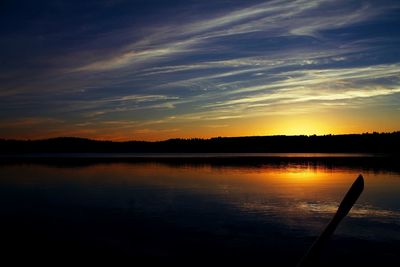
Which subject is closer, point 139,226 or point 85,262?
point 85,262

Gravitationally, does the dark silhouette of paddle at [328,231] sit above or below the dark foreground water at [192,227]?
above

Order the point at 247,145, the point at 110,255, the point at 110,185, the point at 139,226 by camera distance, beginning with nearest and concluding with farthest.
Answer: the point at 110,255 < the point at 139,226 < the point at 110,185 < the point at 247,145

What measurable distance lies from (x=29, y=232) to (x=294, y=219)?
9.78 m

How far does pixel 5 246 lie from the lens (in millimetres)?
11562

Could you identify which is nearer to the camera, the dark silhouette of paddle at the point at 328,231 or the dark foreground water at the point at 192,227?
the dark silhouette of paddle at the point at 328,231

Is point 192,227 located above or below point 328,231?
below

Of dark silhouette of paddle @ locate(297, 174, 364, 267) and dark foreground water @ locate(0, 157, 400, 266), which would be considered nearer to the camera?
dark silhouette of paddle @ locate(297, 174, 364, 267)

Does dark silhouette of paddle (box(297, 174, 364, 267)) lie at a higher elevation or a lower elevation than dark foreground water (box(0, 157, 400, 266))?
higher

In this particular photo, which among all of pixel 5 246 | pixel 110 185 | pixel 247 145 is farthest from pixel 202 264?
pixel 247 145

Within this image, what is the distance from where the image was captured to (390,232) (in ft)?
43.9

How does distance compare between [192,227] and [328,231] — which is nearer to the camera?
[328,231]

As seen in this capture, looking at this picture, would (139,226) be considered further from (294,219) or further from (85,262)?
(294,219)

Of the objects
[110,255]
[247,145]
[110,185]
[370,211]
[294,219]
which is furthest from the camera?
[247,145]

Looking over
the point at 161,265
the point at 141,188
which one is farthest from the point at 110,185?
the point at 161,265
